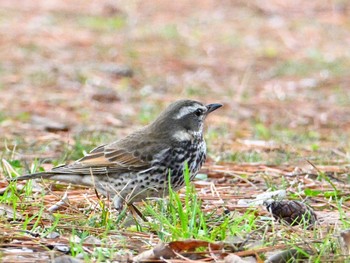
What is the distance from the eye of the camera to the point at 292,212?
20.7ft

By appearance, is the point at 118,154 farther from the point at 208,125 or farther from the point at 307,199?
the point at 208,125

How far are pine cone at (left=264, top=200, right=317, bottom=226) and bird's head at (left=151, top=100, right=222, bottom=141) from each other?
1.01 m

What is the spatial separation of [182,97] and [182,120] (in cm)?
625

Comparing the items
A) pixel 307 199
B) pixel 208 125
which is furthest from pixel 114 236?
pixel 208 125

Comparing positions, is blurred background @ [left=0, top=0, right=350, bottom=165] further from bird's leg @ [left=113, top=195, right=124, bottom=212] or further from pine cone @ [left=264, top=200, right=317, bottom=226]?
pine cone @ [left=264, top=200, right=317, bottom=226]

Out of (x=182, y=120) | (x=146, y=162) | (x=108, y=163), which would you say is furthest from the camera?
(x=182, y=120)

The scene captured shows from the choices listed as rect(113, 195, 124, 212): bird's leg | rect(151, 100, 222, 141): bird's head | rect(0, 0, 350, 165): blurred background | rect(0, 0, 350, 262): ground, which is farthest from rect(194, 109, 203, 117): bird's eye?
rect(0, 0, 350, 165): blurred background

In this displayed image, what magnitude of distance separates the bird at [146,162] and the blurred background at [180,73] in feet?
4.72

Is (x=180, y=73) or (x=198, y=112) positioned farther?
(x=180, y=73)

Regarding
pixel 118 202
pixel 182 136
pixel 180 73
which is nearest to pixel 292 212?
pixel 182 136

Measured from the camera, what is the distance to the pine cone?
20.5 feet

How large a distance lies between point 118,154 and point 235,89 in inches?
290

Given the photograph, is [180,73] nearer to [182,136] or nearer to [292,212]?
[182,136]

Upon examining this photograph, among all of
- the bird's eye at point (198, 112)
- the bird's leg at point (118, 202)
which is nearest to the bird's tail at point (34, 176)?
the bird's leg at point (118, 202)
